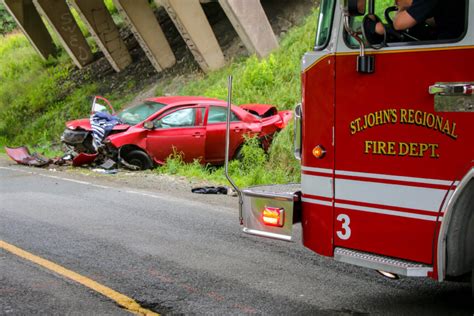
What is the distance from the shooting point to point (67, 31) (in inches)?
1149

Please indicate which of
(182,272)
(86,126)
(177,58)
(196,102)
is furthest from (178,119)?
(177,58)

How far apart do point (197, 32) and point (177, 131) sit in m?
7.53

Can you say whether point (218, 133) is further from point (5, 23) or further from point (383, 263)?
point (5, 23)

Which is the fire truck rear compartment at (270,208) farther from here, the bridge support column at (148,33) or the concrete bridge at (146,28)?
the bridge support column at (148,33)

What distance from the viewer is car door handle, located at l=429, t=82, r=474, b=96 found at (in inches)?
174

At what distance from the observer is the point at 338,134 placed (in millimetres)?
5160

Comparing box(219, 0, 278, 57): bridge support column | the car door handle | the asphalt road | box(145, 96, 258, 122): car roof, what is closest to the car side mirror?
box(145, 96, 258, 122): car roof

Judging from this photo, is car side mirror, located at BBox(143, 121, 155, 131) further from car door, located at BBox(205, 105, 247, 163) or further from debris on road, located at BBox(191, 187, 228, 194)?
debris on road, located at BBox(191, 187, 228, 194)

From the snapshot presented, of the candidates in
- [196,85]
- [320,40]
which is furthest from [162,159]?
[320,40]

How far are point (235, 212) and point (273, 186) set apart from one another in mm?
3677

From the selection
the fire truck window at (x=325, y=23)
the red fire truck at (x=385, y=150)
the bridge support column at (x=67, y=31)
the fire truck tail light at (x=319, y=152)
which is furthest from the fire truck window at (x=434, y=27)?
the bridge support column at (x=67, y=31)

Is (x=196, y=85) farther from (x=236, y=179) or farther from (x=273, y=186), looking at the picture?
(x=273, y=186)

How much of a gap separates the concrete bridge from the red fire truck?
609 inches

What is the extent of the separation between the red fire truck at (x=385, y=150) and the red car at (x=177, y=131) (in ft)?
31.7
